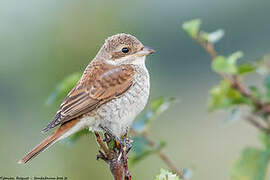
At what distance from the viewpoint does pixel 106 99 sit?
3035mm

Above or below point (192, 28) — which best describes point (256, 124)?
below

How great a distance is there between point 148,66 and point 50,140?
15.8 feet

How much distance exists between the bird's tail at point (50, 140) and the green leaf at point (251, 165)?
953 mm

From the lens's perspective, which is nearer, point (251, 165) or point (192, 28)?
point (251, 165)

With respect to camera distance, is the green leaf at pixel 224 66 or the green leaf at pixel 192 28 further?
the green leaf at pixel 192 28

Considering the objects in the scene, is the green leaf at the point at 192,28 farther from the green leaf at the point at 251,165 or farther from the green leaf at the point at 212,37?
the green leaf at the point at 251,165

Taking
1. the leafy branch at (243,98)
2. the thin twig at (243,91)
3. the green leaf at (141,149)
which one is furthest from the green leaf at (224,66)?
the green leaf at (141,149)

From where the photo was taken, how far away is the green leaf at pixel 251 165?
259cm

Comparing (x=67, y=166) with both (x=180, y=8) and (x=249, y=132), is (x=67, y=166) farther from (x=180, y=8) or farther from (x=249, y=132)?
(x=180, y=8)

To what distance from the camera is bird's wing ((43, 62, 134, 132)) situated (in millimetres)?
2908

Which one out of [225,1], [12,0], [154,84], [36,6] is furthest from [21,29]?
[225,1]

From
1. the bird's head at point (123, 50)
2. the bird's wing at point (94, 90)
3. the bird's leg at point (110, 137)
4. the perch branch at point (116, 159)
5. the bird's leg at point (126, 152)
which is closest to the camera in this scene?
the bird's leg at point (126, 152)

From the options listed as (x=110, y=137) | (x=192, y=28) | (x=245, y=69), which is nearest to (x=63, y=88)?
(x=110, y=137)

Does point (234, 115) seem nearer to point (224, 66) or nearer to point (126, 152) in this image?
point (224, 66)
